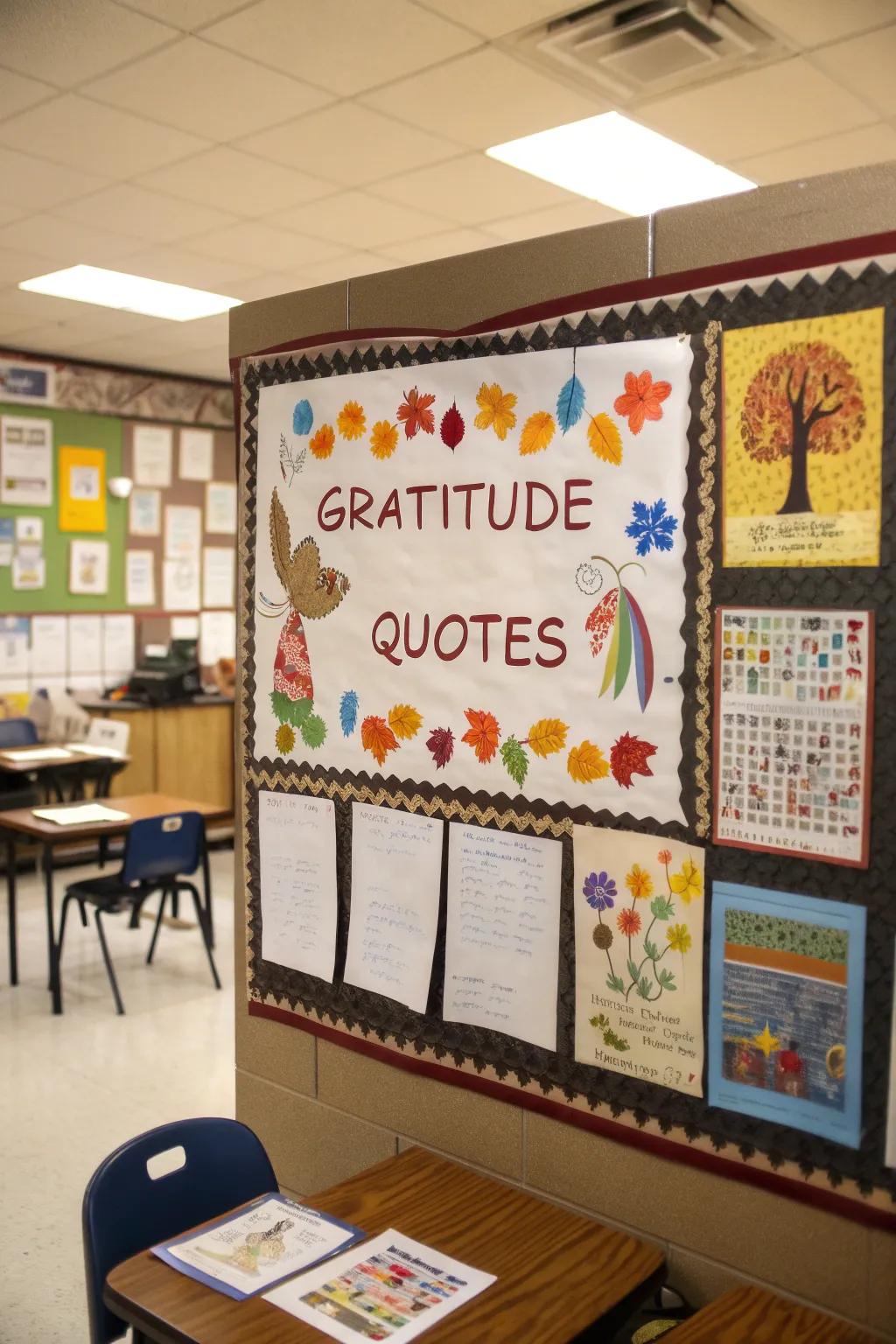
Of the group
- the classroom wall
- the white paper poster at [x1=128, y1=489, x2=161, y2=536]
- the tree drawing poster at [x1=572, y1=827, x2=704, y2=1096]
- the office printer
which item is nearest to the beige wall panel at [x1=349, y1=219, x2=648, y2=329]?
the classroom wall

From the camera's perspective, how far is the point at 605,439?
5.84 ft

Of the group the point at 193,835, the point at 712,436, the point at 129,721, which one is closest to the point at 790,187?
the point at 712,436

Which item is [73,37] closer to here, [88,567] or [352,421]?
[352,421]

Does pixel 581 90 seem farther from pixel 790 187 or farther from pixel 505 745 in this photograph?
pixel 505 745

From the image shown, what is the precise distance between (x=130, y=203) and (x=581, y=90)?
1.91m

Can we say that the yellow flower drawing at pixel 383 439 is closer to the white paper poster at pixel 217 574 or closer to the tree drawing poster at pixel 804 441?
the tree drawing poster at pixel 804 441

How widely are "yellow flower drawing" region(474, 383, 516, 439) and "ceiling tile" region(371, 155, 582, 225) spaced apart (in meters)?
2.32

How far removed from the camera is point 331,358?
2.18m

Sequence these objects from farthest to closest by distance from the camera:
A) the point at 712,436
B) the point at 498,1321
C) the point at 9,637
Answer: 1. the point at 9,637
2. the point at 712,436
3. the point at 498,1321

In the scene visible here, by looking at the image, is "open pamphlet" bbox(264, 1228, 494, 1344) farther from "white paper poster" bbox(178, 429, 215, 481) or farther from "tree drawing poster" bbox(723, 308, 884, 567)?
"white paper poster" bbox(178, 429, 215, 481)

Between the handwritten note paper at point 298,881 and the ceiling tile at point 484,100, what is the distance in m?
2.13

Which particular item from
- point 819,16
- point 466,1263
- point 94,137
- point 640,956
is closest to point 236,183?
point 94,137

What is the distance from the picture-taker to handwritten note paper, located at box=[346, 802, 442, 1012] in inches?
81.0

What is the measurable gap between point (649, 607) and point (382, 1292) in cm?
102
